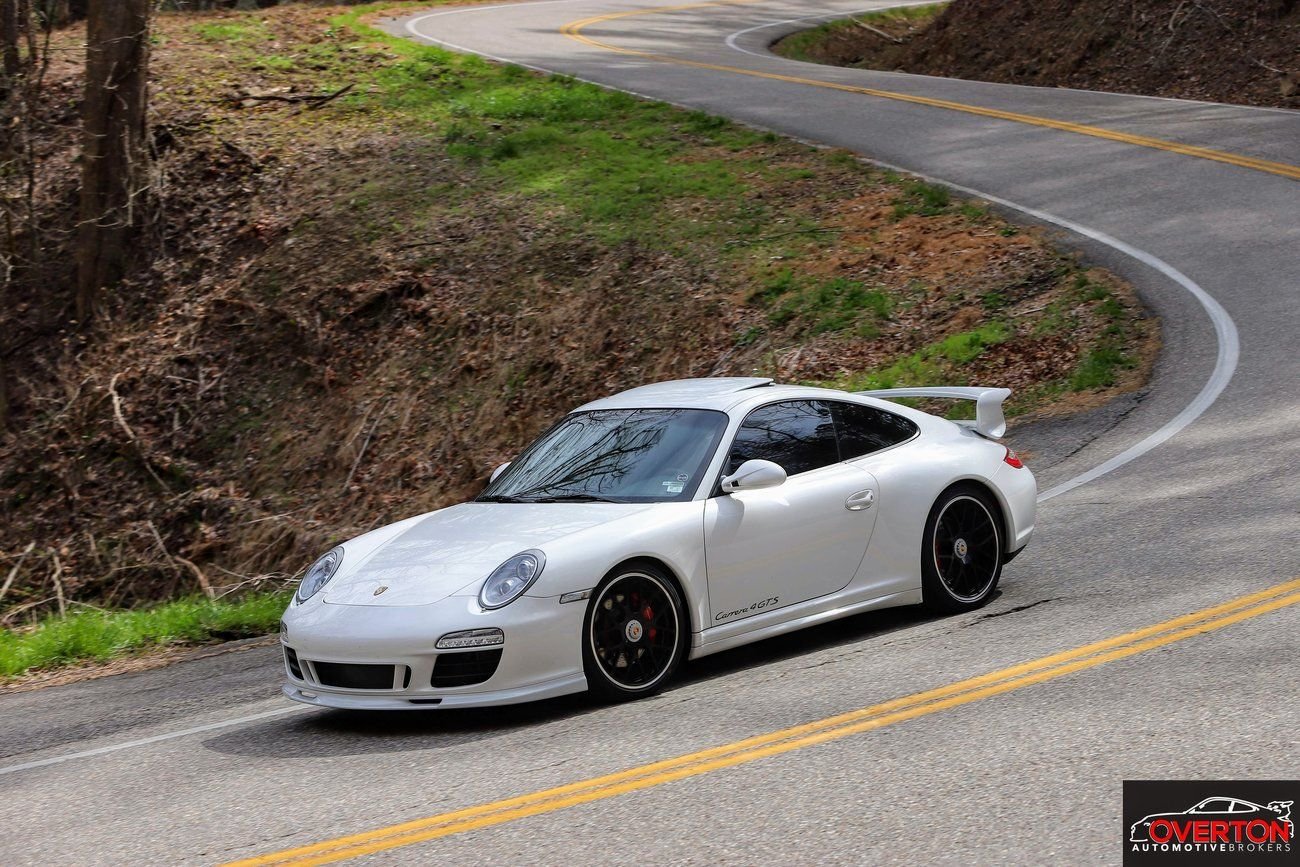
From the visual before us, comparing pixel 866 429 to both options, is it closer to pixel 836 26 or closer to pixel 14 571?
pixel 14 571

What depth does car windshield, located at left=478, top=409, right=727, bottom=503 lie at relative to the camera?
7262mm

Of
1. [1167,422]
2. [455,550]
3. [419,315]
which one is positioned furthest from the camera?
[419,315]

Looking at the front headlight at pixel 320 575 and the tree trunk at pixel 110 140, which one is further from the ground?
the tree trunk at pixel 110 140

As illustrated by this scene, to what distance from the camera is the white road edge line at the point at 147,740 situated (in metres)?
6.70

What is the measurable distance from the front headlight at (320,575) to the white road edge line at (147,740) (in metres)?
0.59

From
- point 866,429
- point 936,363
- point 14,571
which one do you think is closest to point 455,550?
point 866,429

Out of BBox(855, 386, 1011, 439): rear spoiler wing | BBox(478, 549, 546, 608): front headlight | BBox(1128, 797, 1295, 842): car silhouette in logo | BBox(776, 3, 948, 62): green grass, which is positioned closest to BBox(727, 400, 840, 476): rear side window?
BBox(855, 386, 1011, 439): rear spoiler wing

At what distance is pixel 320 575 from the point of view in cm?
729

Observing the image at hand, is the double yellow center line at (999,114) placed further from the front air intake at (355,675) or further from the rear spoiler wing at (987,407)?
the front air intake at (355,675)

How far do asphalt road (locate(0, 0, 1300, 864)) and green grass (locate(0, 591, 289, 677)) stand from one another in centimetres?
88

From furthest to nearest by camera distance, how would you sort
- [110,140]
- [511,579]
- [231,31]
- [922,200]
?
[231,31] < [110,140] < [922,200] < [511,579]

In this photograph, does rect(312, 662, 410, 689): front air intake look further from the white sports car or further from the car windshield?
the car windshield

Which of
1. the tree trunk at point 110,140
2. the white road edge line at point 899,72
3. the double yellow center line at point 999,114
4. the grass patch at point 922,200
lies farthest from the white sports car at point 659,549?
the white road edge line at point 899,72

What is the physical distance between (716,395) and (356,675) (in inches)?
98.0
